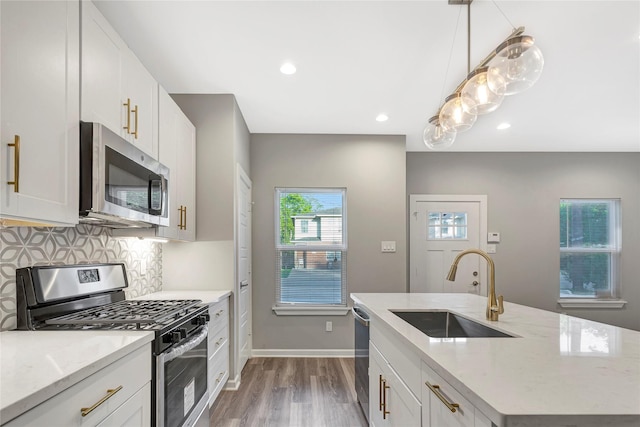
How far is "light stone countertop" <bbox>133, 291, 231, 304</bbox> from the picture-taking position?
103 inches

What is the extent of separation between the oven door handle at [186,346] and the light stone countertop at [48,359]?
7.2 inches

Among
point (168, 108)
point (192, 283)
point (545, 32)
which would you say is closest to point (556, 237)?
point (545, 32)

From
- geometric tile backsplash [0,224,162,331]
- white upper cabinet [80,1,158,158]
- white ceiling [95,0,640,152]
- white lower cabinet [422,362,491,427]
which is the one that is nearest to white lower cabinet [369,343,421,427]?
white lower cabinet [422,362,491,427]

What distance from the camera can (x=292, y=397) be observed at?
2998mm

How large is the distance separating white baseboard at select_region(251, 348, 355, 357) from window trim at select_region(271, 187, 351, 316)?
0.41 m

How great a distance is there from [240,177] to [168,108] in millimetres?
1080

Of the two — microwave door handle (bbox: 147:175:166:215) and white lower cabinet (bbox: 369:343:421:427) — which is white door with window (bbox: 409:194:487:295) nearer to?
white lower cabinet (bbox: 369:343:421:427)

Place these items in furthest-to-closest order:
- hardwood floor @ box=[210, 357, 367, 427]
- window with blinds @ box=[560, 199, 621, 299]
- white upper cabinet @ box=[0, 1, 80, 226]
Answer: window with blinds @ box=[560, 199, 621, 299] → hardwood floor @ box=[210, 357, 367, 427] → white upper cabinet @ box=[0, 1, 80, 226]

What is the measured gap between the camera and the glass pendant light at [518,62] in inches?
60.7

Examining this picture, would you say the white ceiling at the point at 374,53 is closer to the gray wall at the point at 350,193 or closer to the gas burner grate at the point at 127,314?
the gray wall at the point at 350,193

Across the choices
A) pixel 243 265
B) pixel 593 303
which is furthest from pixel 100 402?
pixel 593 303

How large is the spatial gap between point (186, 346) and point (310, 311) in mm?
2519

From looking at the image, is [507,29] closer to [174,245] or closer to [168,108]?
[168,108]

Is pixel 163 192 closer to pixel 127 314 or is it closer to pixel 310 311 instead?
pixel 127 314
